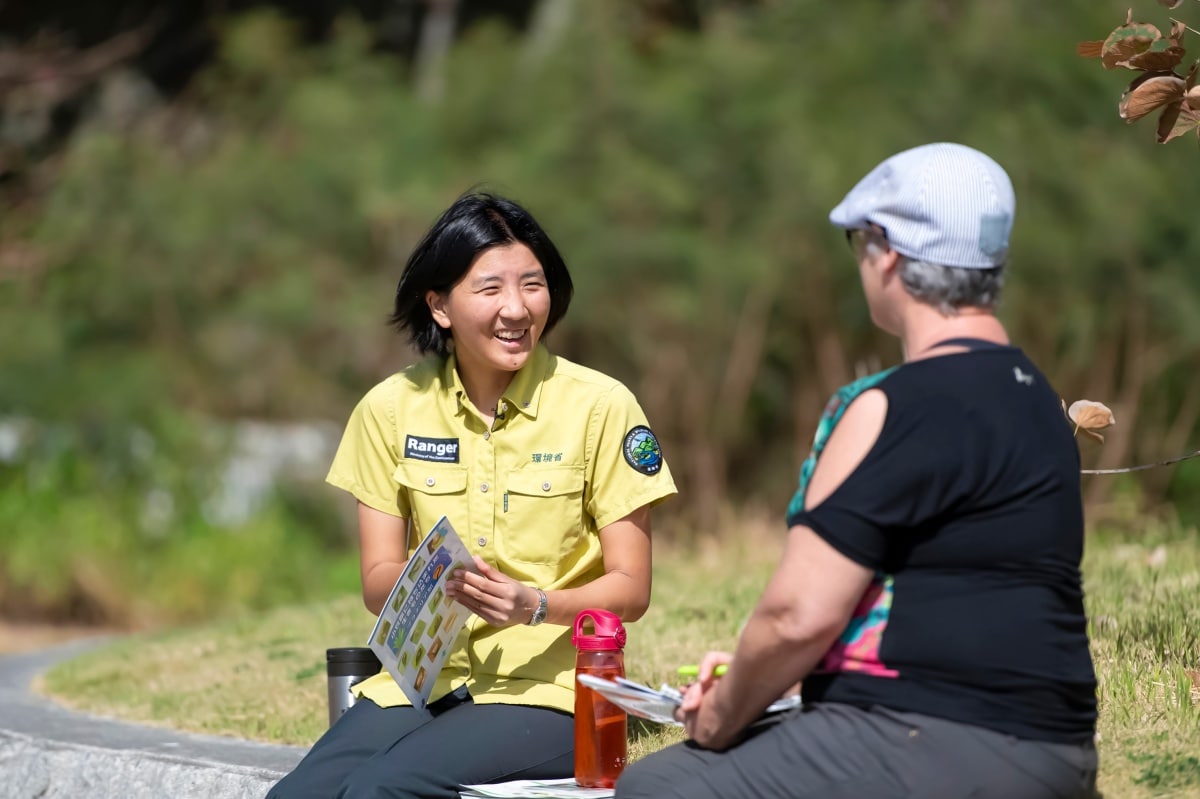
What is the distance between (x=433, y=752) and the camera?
2.87m

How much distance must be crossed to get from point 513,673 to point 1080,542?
4.13ft

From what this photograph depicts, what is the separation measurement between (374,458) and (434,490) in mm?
162

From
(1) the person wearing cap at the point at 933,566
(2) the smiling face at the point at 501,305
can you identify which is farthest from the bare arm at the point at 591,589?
(1) the person wearing cap at the point at 933,566

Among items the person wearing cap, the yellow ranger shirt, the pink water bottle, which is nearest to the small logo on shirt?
the yellow ranger shirt

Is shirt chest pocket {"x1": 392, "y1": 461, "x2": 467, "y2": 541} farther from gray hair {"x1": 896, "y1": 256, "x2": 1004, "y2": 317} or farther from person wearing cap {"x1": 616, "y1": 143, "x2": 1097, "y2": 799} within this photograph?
gray hair {"x1": 896, "y1": 256, "x2": 1004, "y2": 317}

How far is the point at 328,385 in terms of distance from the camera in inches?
431

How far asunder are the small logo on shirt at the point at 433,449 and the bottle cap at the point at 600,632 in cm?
49

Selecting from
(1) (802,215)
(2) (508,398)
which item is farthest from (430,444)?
(1) (802,215)

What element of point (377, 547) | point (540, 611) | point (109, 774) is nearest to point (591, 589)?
point (540, 611)

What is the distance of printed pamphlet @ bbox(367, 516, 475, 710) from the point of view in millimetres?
2812

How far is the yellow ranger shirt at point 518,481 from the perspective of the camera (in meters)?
3.12

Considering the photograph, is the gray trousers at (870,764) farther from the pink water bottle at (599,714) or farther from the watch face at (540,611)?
the watch face at (540,611)

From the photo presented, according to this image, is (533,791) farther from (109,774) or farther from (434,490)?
(109,774)

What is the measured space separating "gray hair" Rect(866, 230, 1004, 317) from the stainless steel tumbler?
1.76 metres
